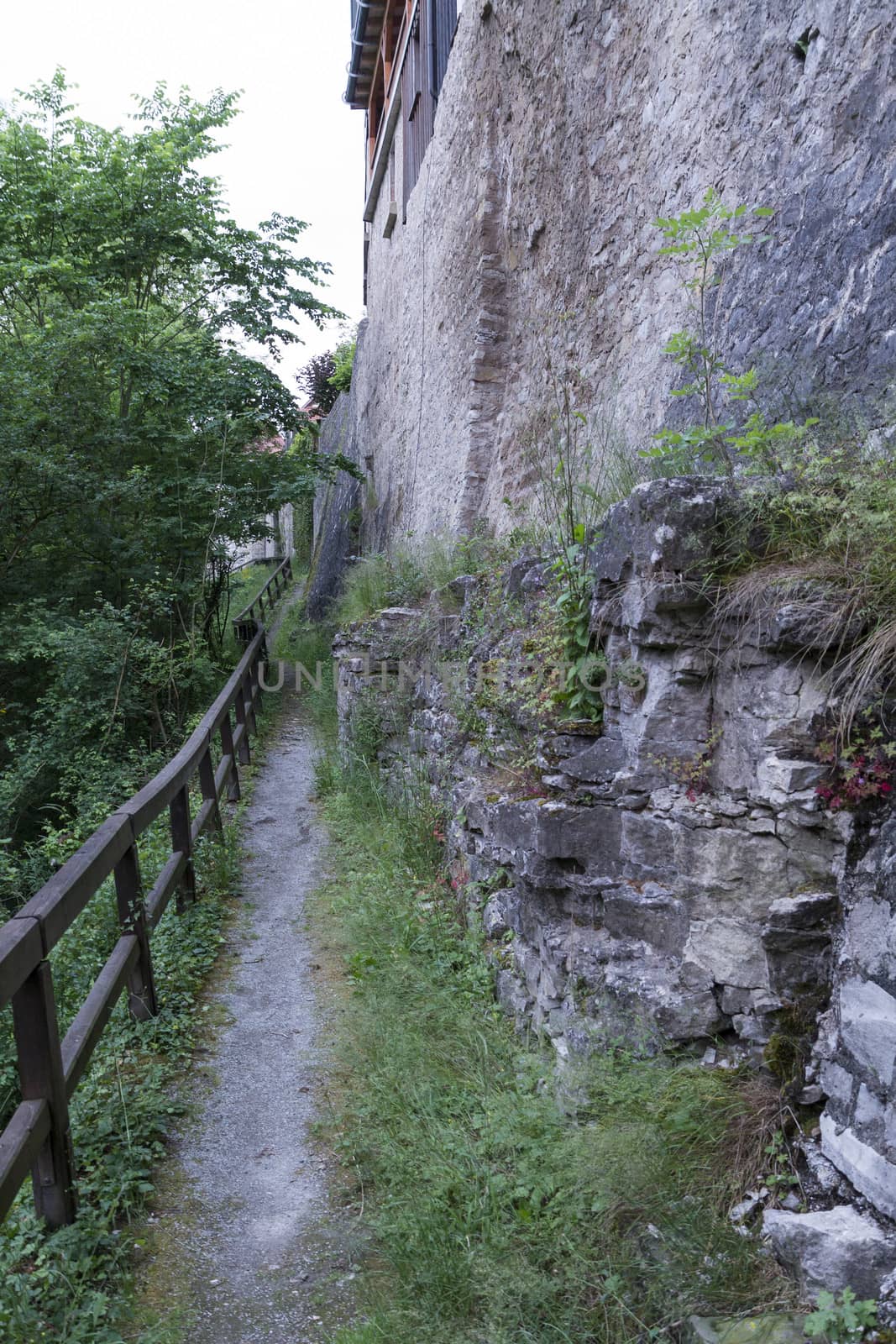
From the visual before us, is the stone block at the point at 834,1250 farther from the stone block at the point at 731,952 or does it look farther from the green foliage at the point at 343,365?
the green foliage at the point at 343,365

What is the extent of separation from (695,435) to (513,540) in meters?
2.56

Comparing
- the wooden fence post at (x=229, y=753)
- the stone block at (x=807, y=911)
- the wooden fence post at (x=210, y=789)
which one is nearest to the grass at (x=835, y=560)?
the stone block at (x=807, y=911)

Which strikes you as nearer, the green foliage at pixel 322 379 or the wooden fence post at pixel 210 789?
the wooden fence post at pixel 210 789

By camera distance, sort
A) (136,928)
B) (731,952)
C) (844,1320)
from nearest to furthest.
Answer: (844,1320) → (731,952) → (136,928)

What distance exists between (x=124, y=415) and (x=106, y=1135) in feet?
34.7

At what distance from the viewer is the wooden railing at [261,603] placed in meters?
14.3

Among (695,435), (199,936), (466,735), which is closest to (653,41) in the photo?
(695,435)

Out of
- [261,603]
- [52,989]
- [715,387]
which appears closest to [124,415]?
[261,603]

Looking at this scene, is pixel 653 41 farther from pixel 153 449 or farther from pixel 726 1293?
pixel 153 449

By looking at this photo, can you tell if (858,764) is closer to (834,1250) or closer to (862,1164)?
(862,1164)

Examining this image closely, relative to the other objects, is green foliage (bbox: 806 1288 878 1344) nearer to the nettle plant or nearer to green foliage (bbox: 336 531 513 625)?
the nettle plant

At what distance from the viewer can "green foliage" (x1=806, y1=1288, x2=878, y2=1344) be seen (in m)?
1.79

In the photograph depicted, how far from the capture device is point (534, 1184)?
2.52m

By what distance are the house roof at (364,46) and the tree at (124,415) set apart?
5.70 metres
